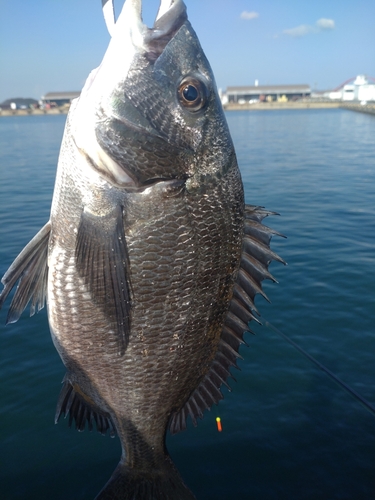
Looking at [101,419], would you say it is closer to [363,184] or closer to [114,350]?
[114,350]

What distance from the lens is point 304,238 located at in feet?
35.7

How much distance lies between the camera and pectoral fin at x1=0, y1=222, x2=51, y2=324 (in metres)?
2.29

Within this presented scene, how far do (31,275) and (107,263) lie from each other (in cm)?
58

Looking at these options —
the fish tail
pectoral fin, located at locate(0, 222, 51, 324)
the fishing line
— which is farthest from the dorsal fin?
the fishing line

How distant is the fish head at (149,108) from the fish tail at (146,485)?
5.51 feet

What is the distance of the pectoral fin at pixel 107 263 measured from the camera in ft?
6.66

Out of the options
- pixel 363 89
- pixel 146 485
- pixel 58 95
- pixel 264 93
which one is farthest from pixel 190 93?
pixel 264 93

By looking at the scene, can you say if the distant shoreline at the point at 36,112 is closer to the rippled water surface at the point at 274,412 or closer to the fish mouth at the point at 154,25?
the rippled water surface at the point at 274,412

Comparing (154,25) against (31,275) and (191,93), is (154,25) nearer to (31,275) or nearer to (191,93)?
(191,93)

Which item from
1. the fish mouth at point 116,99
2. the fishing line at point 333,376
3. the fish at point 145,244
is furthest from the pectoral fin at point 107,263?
the fishing line at point 333,376

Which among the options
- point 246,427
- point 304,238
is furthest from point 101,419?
point 304,238

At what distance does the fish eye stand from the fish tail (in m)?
2.07

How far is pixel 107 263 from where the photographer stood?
6.70 feet

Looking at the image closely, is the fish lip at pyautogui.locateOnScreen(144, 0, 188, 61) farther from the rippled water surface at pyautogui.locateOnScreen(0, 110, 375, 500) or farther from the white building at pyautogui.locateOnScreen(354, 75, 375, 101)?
the white building at pyautogui.locateOnScreen(354, 75, 375, 101)
